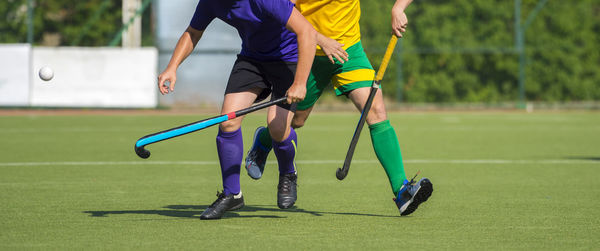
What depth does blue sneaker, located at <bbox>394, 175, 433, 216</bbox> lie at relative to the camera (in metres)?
5.77

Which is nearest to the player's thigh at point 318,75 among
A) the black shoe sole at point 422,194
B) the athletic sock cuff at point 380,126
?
the athletic sock cuff at point 380,126

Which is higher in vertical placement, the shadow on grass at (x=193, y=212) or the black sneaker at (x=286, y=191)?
the black sneaker at (x=286, y=191)

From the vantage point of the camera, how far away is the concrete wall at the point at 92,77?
69.8 ft

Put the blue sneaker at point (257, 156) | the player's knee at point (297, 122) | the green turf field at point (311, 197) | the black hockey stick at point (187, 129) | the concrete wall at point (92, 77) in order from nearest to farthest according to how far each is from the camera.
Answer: the green turf field at point (311, 197), the black hockey stick at point (187, 129), the player's knee at point (297, 122), the blue sneaker at point (257, 156), the concrete wall at point (92, 77)

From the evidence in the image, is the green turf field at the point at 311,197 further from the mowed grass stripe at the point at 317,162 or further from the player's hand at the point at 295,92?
the player's hand at the point at 295,92

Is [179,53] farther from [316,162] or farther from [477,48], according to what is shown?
[477,48]

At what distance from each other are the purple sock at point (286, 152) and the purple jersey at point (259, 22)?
2.30 feet

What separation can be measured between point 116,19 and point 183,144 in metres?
11.7

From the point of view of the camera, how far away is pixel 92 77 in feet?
70.5

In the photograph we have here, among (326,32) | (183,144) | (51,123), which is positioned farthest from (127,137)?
(326,32)

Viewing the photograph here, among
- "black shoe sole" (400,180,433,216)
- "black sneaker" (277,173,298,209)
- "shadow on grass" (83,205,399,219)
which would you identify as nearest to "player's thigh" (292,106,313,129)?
"black sneaker" (277,173,298,209)

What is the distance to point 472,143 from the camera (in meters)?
13.1

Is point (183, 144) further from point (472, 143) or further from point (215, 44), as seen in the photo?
point (215, 44)

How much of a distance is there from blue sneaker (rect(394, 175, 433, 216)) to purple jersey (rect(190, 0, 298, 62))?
111 cm
